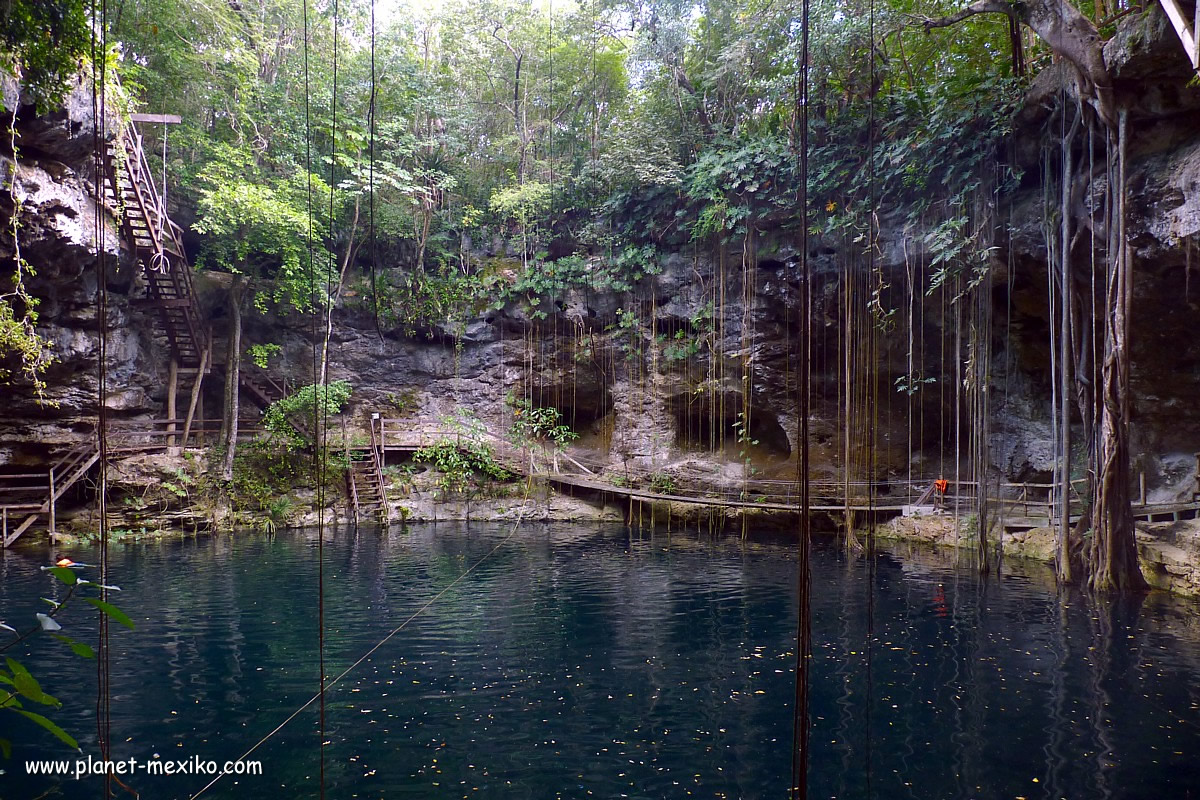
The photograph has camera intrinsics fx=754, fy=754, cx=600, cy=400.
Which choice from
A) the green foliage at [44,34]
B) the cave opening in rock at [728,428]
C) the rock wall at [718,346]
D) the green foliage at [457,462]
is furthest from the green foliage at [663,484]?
the green foliage at [44,34]

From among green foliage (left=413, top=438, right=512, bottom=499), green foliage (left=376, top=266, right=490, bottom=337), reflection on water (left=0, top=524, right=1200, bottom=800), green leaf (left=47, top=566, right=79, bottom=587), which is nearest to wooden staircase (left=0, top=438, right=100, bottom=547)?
reflection on water (left=0, top=524, right=1200, bottom=800)

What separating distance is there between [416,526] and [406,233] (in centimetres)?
607

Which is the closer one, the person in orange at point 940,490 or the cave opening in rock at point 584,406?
the person in orange at point 940,490

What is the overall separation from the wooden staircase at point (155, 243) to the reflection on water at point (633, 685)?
5065mm

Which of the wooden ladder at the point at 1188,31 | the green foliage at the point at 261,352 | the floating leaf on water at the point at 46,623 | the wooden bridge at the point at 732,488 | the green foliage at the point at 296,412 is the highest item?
the wooden ladder at the point at 1188,31

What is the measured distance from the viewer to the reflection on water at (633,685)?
3.75m

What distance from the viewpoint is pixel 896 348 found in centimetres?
1257

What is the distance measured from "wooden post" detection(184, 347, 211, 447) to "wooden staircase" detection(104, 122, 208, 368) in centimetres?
19

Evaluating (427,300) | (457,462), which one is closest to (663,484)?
(457,462)

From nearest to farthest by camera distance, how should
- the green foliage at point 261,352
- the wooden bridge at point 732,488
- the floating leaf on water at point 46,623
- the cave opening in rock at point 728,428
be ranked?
the floating leaf on water at point 46,623 < the wooden bridge at point 732,488 < the green foliage at point 261,352 < the cave opening in rock at point 728,428

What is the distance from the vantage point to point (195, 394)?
12.8 metres

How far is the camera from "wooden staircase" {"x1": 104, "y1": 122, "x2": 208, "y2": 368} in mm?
10227

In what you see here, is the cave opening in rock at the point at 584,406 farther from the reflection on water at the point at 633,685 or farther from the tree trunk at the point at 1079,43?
the tree trunk at the point at 1079,43

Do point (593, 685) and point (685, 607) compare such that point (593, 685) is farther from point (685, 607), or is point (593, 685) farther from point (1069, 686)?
point (1069, 686)
